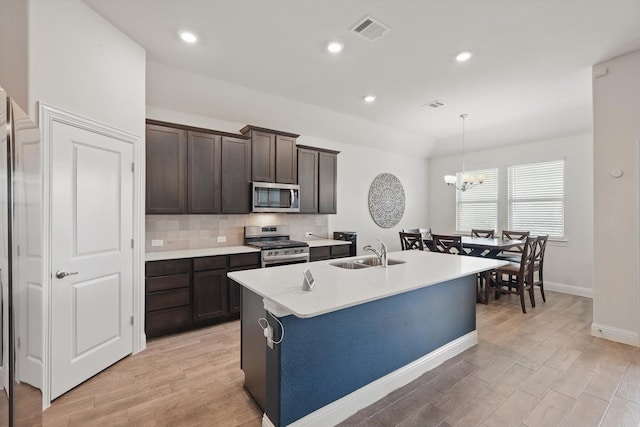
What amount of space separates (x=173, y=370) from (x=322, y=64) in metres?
3.35

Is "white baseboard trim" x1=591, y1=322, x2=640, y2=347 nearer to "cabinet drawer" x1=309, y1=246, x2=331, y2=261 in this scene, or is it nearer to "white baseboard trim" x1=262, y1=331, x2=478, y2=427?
"white baseboard trim" x1=262, y1=331, x2=478, y2=427

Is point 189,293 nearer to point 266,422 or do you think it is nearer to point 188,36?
point 266,422

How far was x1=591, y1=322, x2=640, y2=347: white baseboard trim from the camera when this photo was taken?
2891mm

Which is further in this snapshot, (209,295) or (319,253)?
(319,253)

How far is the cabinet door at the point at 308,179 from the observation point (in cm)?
454

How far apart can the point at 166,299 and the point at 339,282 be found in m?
2.15

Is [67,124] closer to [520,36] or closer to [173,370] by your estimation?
[173,370]

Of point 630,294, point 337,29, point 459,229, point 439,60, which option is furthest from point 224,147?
point 459,229

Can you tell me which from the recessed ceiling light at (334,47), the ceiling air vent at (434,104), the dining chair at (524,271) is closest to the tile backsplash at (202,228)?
the recessed ceiling light at (334,47)

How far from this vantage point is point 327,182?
4898mm

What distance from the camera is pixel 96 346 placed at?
7.83ft

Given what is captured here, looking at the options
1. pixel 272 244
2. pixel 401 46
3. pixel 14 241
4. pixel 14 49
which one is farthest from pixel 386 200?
pixel 14 241

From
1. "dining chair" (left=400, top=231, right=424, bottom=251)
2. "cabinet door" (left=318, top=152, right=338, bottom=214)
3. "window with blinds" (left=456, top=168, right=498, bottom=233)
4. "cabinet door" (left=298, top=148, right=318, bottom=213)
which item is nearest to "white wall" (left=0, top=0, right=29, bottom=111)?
"cabinet door" (left=298, top=148, right=318, bottom=213)

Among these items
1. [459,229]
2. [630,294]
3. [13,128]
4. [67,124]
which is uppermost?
[67,124]
